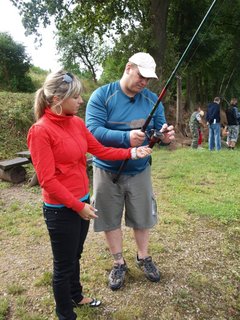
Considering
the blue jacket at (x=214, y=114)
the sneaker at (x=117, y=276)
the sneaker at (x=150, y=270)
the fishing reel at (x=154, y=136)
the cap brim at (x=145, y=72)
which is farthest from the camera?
the blue jacket at (x=214, y=114)

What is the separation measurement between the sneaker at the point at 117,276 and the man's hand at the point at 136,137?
1292 mm

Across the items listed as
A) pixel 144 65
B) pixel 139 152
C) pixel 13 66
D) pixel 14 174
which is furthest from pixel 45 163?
pixel 13 66

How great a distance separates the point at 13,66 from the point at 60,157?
1416cm

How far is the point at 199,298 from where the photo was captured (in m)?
3.17

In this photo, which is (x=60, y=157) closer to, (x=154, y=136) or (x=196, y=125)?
(x=154, y=136)

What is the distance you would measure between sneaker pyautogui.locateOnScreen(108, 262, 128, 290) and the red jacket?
1132 mm

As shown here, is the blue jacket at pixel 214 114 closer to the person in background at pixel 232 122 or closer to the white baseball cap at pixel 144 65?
the person in background at pixel 232 122

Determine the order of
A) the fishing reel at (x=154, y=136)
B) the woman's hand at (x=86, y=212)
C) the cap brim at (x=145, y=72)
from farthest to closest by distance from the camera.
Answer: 1. the fishing reel at (x=154, y=136)
2. the cap brim at (x=145, y=72)
3. the woman's hand at (x=86, y=212)

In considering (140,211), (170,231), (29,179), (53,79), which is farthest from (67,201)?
(29,179)

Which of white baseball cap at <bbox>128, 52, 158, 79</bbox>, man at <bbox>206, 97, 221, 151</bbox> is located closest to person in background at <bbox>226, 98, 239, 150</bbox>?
man at <bbox>206, 97, 221, 151</bbox>

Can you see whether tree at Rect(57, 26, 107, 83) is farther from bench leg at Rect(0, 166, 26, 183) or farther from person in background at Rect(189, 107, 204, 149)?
bench leg at Rect(0, 166, 26, 183)

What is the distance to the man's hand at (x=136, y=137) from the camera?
2740 millimetres

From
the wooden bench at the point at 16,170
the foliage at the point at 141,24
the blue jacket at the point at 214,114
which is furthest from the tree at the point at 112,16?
the wooden bench at the point at 16,170

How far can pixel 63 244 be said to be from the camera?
236 cm
